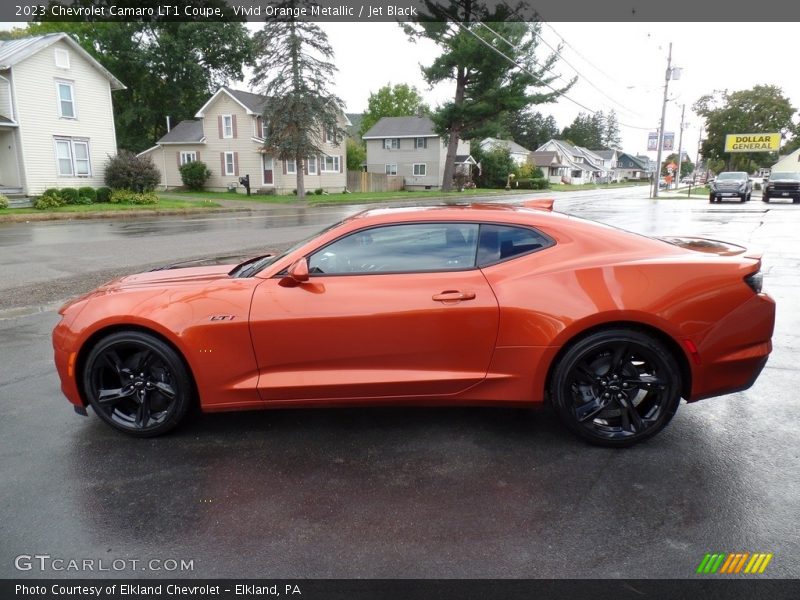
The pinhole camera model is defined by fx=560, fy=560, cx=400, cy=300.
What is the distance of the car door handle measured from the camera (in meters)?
3.43

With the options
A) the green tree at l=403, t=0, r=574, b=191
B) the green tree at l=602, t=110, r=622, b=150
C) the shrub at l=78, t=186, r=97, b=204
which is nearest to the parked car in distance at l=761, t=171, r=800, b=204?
the green tree at l=403, t=0, r=574, b=191

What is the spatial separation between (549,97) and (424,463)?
1669 inches

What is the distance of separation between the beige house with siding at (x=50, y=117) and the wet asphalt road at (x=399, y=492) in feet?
93.8

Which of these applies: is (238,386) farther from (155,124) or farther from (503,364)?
(155,124)

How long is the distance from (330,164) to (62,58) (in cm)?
1940

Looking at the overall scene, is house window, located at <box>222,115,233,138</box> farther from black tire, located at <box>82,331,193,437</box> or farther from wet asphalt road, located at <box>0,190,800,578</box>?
black tire, located at <box>82,331,193,437</box>

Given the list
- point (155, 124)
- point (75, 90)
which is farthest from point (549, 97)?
point (155, 124)

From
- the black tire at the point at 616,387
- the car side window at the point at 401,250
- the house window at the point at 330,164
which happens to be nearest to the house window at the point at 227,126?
the house window at the point at 330,164

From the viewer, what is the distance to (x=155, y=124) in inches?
2229

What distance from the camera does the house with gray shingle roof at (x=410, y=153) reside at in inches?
2128

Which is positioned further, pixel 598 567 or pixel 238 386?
pixel 238 386

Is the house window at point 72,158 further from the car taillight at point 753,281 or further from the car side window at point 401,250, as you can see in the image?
the car taillight at point 753,281

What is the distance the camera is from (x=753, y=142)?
2188 inches

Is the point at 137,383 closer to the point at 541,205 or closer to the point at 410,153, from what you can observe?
the point at 541,205
